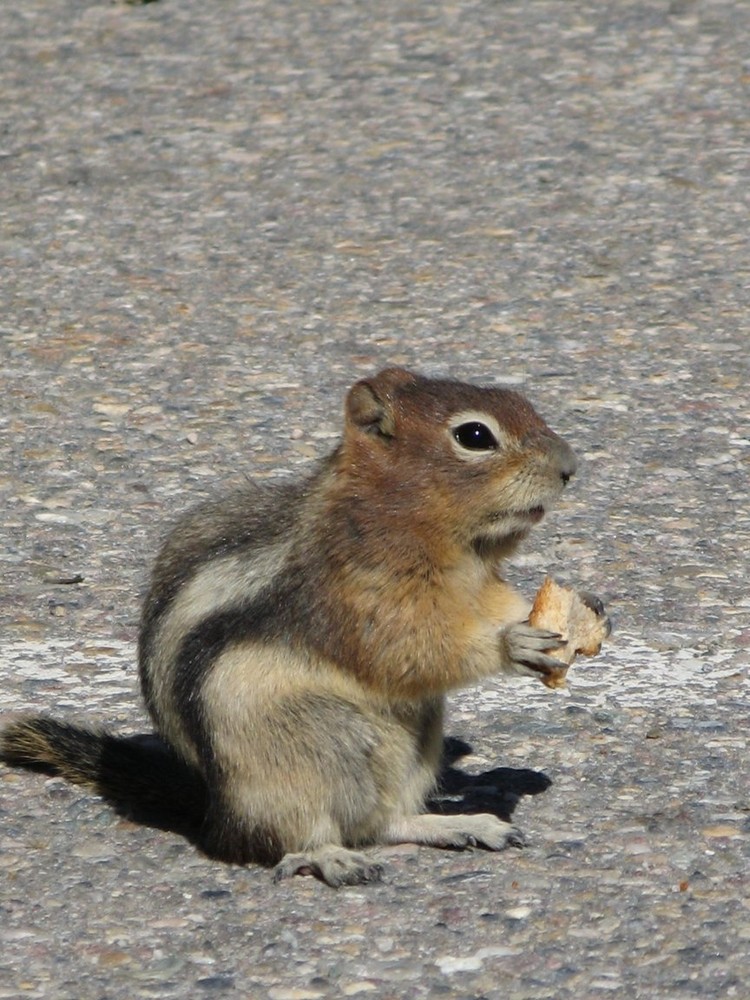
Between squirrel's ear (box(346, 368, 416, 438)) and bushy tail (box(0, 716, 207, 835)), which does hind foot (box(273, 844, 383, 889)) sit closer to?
bushy tail (box(0, 716, 207, 835))

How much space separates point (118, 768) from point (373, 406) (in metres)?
0.97

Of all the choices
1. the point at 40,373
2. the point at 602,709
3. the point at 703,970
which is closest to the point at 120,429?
the point at 40,373

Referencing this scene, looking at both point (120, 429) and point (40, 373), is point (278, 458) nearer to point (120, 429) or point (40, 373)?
point (120, 429)

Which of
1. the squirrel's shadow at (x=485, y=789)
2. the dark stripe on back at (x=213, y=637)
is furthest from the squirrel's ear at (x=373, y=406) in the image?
the squirrel's shadow at (x=485, y=789)

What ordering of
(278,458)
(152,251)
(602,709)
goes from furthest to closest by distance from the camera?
(152,251), (278,458), (602,709)

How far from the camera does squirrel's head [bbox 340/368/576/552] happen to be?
153 inches

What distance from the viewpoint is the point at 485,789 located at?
13.7ft

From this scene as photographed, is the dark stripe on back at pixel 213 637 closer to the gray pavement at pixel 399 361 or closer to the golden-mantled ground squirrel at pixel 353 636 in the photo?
the golden-mantled ground squirrel at pixel 353 636

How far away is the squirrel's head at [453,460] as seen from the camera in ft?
12.7

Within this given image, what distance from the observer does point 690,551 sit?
16.9 ft

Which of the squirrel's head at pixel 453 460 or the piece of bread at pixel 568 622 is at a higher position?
the squirrel's head at pixel 453 460

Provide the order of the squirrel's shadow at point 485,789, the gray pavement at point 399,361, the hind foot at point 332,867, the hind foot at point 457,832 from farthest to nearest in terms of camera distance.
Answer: the squirrel's shadow at point 485,789, the hind foot at point 457,832, the hind foot at point 332,867, the gray pavement at point 399,361

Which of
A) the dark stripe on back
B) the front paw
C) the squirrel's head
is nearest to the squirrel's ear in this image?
the squirrel's head

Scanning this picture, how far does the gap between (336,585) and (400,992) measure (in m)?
0.89
